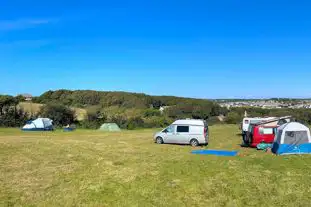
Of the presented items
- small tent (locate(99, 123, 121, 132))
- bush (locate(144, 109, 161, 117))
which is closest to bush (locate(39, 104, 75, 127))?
small tent (locate(99, 123, 121, 132))

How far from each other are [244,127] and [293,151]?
1336 cm

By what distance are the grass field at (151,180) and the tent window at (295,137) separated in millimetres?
1567

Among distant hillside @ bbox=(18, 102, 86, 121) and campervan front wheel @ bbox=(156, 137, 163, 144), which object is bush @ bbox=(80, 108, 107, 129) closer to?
distant hillside @ bbox=(18, 102, 86, 121)

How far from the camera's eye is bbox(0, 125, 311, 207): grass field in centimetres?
1165

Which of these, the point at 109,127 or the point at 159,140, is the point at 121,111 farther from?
the point at 159,140

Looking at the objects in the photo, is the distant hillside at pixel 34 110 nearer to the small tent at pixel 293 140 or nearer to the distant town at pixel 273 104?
the distant town at pixel 273 104

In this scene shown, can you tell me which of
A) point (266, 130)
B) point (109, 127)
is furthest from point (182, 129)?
point (109, 127)

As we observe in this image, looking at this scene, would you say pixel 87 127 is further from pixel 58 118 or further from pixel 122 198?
pixel 122 198

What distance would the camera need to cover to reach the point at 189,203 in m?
11.4

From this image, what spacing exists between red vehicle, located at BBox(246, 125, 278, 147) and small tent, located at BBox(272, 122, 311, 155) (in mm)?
3682

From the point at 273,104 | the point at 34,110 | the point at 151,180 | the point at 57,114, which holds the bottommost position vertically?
the point at 151,180

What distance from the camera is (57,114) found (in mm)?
56031

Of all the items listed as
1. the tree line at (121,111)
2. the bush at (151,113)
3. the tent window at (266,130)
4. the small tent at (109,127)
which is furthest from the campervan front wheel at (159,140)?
the bush at (151,113)

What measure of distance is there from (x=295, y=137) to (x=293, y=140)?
23 cm
